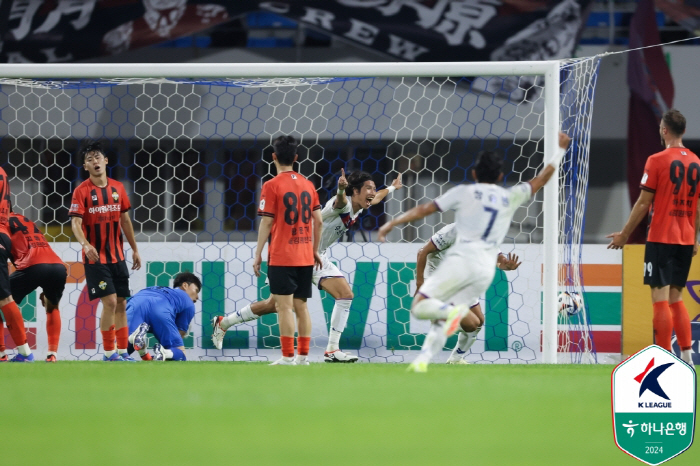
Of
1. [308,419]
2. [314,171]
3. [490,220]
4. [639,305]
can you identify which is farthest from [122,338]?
[639,305]

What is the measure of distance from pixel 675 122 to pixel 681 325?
52.9 inches

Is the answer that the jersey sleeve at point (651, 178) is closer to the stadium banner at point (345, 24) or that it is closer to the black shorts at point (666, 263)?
the black shorts at point (666, 263)

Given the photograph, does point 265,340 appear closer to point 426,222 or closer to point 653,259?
point 426,222

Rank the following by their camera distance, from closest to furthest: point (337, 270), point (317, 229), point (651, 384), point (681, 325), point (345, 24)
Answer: point (651, 384) → point (681, 325) → point (317, 229) → point (337, 270) → point (345, 24)

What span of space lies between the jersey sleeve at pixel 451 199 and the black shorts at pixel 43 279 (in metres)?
3.24

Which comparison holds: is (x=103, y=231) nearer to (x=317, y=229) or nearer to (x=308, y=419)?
(x=317, y=229)

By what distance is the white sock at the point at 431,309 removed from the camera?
4.10 m

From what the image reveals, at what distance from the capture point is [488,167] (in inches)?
177

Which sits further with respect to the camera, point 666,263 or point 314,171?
point 314,171

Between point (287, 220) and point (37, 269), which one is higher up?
point (287, 220)

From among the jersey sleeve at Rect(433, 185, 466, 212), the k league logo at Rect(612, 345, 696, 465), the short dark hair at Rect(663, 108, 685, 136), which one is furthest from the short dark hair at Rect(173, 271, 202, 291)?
the k league logo at Rect(612, 345, 696, 465)

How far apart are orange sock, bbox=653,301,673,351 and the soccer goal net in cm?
91

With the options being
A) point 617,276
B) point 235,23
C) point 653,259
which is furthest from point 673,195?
point 235,23

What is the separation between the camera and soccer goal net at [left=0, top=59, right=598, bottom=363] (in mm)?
6734
